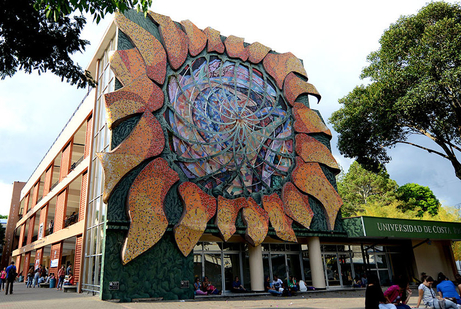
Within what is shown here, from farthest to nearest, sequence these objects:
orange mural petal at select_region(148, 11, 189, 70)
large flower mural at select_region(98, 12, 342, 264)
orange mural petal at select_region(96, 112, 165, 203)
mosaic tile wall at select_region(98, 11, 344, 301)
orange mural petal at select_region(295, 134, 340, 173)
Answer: orange mural petal at select_region(295, 134, 340, 173), orange mural petal at select_region(148, 11, 189, 70), large flower mural at select_region(98, 12, 342, 264), mosaic tile wall at select_region(98, 11, 344, 301), orange mural petal at select_region(96, 112, 165, 203)

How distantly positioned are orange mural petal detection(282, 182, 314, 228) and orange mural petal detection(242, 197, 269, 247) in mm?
1688

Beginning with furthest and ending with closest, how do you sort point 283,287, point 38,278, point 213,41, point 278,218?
point 38,278
point 213,41
point 278,218
point 283,287

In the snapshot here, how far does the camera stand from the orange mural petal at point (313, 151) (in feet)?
68.2

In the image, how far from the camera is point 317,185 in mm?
20422

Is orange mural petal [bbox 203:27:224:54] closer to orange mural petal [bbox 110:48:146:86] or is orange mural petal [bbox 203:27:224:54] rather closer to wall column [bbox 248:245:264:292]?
orange mural petal [bbox 110:48:146:86]

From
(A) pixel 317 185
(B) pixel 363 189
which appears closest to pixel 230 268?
(A) pixel 317 185

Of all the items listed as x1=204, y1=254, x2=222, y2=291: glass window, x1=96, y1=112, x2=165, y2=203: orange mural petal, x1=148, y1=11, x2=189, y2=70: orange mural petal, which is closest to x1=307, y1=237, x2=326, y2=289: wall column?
x1=204, y1=254, x2=222, y2=291: glass window

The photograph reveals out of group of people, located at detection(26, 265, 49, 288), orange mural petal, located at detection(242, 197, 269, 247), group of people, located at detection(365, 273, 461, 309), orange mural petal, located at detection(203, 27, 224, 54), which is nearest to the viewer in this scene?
group of people, located at detection(365, 273, 461, 309)

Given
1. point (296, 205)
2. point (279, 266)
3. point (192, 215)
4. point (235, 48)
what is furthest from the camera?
point (235, 48)

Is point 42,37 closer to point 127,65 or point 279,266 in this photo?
point 127,65

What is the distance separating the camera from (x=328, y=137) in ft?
73.6

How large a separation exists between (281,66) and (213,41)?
5078 millimetres

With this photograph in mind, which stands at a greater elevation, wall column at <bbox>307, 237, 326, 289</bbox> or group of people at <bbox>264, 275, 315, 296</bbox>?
wall column at <bbox>307, 237, 326, 289</bbox>

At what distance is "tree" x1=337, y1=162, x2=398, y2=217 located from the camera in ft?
133
